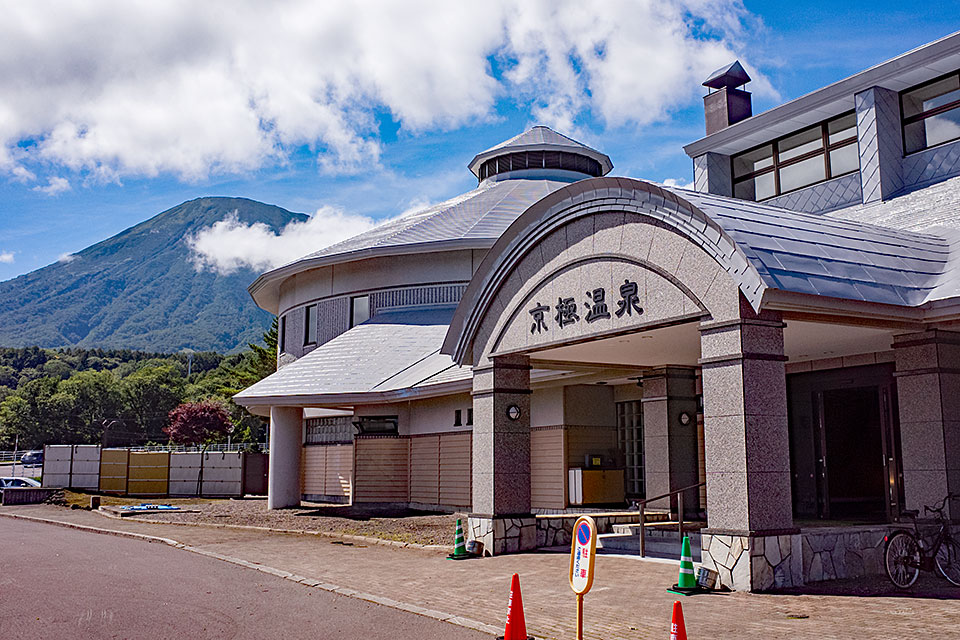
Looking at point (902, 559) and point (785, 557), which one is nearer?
point (785, 557)

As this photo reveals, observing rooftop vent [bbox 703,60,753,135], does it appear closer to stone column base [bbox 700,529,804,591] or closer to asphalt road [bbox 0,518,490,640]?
stone column base [bbox 700,529,804,591]

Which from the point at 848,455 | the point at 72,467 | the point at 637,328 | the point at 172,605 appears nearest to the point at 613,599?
the point at 637,328

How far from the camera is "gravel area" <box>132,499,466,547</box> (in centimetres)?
2005

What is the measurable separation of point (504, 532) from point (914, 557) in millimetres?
6881

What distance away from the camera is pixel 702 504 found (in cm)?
1950

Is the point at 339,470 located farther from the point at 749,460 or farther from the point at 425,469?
the point at 749,460

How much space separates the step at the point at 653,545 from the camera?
49.0 ft

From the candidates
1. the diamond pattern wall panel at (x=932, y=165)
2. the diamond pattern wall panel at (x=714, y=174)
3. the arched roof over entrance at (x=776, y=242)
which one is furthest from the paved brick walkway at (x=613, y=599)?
the diamond pattern wall panel at (x=714, y=174)

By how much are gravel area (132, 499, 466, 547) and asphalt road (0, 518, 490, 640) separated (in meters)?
4.95

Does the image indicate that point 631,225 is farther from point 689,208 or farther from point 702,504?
point 702,504

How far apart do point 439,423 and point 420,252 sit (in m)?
7.19

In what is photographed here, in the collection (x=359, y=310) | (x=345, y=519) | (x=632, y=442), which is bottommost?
(x=345, y=519)

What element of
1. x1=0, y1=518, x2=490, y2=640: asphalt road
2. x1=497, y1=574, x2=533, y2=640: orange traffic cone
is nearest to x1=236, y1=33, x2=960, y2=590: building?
x1=497, y1=574, x2=533, y2=640: orange traffic cone

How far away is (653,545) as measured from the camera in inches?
612
